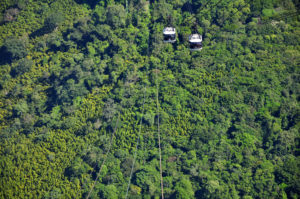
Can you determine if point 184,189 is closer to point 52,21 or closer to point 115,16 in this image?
point 115,16

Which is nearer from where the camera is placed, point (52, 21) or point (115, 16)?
point (115, 16)

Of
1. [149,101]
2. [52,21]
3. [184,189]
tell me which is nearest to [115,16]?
[52,21]

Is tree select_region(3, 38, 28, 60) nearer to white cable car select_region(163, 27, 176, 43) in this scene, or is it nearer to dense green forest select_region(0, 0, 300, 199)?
dense green forest select_region(0, 0, 300, 199)

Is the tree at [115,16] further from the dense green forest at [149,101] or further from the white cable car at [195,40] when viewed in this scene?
the white cable car at [195,40]

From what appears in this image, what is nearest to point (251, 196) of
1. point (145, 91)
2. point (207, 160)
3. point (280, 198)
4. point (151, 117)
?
point (280, 198)

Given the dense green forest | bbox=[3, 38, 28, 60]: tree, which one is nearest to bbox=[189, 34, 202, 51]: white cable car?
the dense green forest

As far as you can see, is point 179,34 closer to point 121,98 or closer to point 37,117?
point 121,98

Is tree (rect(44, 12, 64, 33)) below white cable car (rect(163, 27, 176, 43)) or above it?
above

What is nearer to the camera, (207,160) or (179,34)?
(207,160)
